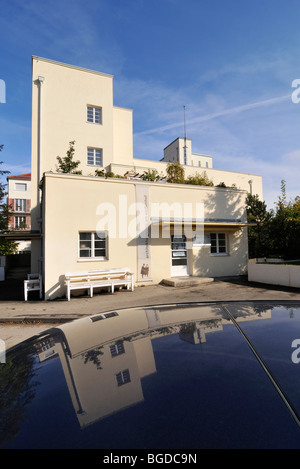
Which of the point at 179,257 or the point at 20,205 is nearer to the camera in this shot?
the point at 179,257

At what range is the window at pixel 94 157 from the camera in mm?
17609

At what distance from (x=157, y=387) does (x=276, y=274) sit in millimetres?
11301

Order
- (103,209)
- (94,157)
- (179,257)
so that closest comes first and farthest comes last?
1. (103,209)
2. (179,257)
3. (94,157)

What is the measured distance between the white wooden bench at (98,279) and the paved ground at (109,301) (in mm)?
414

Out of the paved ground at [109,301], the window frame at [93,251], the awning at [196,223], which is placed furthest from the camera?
the awning at [196,223]

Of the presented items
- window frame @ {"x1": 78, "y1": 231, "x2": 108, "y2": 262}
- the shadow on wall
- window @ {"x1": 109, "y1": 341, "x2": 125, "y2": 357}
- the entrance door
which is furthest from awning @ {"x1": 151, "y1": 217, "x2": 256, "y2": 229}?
window @ {"x1": 109, "y1": 341, "x2": 125, "y2": 357}

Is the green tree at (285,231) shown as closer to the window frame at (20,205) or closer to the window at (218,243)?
the window at (218,243)

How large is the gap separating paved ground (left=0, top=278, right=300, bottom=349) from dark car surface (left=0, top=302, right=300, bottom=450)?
4.23 m

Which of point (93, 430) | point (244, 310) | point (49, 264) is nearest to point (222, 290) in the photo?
point (49, 264)

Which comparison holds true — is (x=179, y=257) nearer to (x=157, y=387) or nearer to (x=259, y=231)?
(x=259, y=231)

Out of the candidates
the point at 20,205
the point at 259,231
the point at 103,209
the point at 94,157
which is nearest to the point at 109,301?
the point at 103,209

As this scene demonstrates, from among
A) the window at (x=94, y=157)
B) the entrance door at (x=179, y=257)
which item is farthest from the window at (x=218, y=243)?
the window at (x=94, y=157)

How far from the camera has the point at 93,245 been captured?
10719mm

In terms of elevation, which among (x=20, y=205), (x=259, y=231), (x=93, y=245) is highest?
(x=20, y=205)
